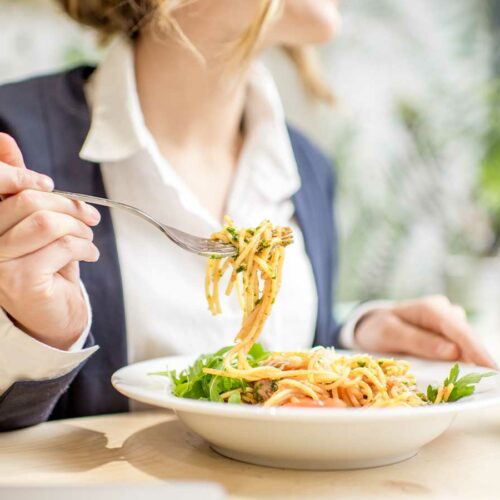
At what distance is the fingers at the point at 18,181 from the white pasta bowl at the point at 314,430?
0.89 ft

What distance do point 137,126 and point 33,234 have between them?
0.57 metres

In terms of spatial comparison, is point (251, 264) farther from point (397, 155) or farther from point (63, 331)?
point (397, 155)

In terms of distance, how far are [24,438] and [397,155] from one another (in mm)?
2545

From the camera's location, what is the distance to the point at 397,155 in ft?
10.7

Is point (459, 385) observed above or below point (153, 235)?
below

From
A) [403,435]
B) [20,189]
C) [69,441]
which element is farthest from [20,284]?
[403,435]

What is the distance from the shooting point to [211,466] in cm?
86

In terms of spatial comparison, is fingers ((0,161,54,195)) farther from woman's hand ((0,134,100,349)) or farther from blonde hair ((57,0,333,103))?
blonde hair ((57,0,333,103))

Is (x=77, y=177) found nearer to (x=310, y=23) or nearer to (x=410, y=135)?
(x=310, y=23)

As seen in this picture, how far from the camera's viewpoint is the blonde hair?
50.8 inches

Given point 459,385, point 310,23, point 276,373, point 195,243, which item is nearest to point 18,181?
point 195,243

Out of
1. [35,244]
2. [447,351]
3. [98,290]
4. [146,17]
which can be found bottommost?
[447,351]

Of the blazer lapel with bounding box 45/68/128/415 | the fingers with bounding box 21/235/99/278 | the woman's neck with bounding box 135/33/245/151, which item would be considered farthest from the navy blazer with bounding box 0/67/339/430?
the fingers with bounding box 21/235/99/278

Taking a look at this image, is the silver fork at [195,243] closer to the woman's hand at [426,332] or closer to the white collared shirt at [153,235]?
the white collared shirt at [153,235]
